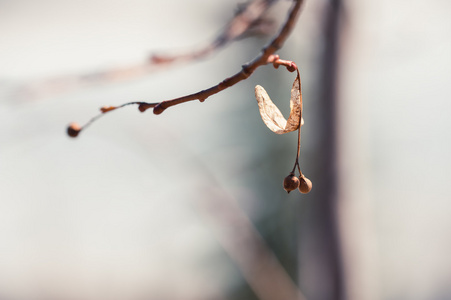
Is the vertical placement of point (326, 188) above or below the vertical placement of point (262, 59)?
below

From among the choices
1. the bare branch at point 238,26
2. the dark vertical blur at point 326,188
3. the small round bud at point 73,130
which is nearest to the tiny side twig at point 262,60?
the small round bud at point 73,130

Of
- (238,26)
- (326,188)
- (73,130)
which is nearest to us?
(73,130)

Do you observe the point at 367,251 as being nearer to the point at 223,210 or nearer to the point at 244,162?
the point at 223,210

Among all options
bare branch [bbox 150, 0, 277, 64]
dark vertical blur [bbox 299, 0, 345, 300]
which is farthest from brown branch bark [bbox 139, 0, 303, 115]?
dark vertical blur [bbox 299, 0, 345, 300]

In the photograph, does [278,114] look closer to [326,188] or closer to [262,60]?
[262,60]

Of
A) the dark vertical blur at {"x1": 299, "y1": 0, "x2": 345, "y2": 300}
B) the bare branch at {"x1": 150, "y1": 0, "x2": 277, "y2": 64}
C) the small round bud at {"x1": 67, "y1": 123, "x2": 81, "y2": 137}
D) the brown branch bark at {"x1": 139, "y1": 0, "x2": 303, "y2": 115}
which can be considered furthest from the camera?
the dark vertical blur at {"x1": 299, "y1": 0, "x2": 345, "y2": 300}

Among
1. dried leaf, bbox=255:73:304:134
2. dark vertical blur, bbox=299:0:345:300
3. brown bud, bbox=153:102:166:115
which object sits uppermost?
brown bud, bbox=153:102:166:115

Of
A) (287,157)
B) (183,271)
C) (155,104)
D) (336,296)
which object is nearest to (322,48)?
(336,296)

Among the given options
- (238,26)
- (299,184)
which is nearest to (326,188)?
(238,26)

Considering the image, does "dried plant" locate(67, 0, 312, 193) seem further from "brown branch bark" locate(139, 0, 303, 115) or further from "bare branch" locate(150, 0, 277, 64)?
"bare branch" locate(150, 0, 277, 64)
